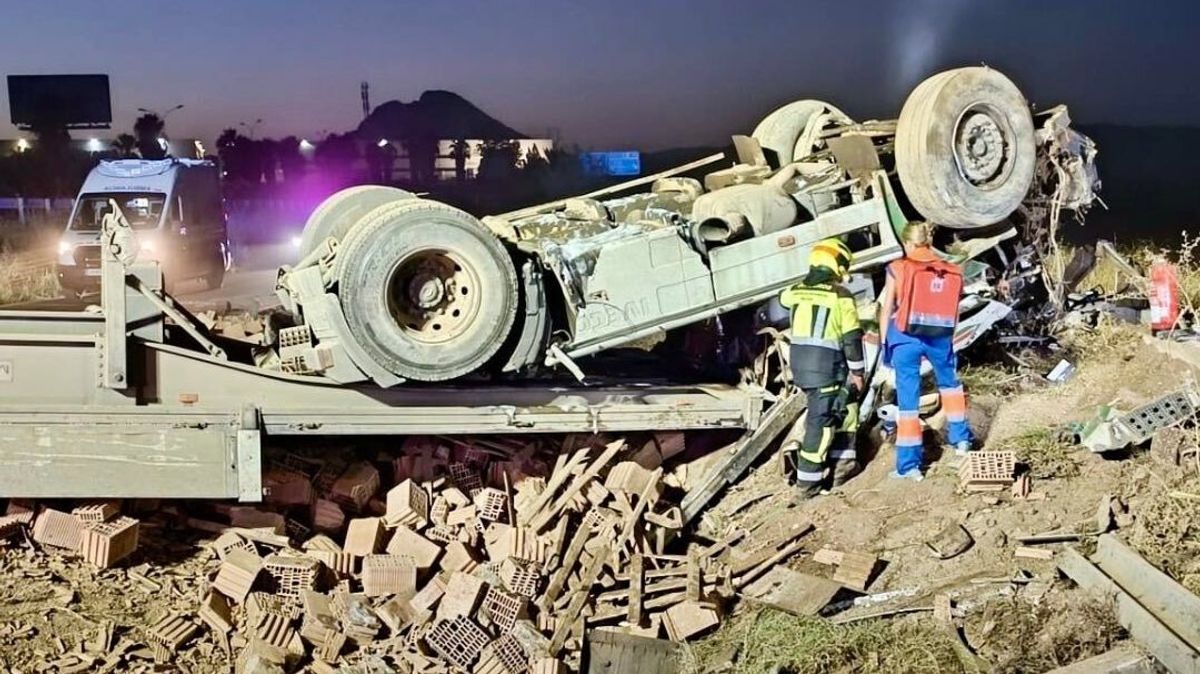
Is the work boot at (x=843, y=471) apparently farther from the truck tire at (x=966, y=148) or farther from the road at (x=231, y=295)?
the road at (x=231, y=295)

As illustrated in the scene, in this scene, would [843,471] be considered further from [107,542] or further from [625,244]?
[107,542]

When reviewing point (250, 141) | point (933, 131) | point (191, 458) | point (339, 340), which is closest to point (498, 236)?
point (339, 340)

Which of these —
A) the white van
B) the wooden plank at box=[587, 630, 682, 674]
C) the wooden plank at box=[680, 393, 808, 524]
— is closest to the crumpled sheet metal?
the wooden plank at box=[680, 393, 808, 524]

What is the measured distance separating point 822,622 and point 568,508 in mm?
1628

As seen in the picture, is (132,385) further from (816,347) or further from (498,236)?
(816,347)

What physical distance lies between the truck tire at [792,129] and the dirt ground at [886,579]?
1978 mm

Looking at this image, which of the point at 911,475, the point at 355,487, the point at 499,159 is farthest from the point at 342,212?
the point at 499,159

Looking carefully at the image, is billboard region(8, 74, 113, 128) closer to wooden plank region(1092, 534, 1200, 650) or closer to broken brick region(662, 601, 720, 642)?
broken brick region(662, 601, 720, 642)

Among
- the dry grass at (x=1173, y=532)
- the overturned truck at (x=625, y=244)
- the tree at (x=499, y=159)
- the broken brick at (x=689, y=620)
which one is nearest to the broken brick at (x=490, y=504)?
the overturned truck at (x=625, y=244)

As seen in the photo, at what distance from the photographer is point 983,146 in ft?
20.6

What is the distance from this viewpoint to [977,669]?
456 centimetres

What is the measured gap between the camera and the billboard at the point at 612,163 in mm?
14227

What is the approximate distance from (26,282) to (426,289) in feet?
33.7

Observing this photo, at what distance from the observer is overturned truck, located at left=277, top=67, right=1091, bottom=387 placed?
549 centimetres
